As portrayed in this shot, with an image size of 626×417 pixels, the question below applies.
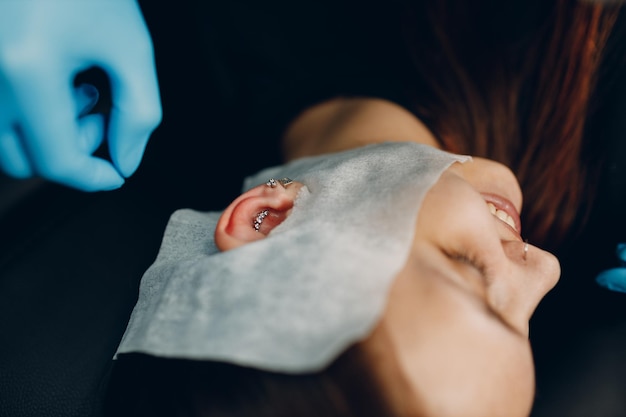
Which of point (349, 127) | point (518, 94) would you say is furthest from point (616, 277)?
point (349, 127)

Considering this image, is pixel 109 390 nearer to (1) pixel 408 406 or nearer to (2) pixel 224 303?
(2) pixel 224 303

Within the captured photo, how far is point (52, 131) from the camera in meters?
0.70

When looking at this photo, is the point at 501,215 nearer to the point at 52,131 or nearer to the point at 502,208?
the point at 502,208

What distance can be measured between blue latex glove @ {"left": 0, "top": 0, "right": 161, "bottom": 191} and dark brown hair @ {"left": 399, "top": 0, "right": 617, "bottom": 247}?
0.64 metres

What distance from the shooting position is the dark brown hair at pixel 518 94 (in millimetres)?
1144

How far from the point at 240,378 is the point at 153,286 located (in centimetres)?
22

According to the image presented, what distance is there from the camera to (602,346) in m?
0.94

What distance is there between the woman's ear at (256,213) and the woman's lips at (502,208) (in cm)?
34

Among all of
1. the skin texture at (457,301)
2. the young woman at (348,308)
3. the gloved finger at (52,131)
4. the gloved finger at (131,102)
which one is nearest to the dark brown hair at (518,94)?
the skin texture at (457,301)

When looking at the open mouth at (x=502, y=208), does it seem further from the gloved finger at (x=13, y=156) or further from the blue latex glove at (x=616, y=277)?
the gloved finger at (x=13, y=156)

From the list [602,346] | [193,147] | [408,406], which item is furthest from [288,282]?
[193,147]

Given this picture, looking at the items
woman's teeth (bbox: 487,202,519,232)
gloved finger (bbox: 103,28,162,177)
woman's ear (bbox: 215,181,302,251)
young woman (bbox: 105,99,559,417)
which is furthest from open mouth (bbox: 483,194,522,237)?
gloved finger (bbox: 103,28,162,177)

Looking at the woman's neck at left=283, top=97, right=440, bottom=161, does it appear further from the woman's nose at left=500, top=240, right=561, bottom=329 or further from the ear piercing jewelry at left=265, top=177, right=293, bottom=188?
the woman's nose at left=500, top=240, right=561, bottom=329

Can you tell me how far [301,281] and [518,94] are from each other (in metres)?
0.86
